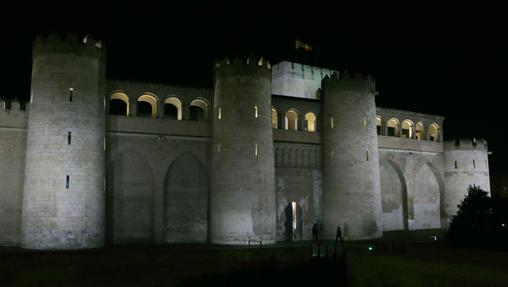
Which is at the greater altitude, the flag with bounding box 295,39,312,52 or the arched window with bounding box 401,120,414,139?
the flag with bounding box 295,39,312,52

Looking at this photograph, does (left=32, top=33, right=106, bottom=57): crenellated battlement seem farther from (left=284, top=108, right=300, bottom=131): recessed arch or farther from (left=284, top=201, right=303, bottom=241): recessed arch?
(left=284, top=201, right=303, bottom=241): recessed arch

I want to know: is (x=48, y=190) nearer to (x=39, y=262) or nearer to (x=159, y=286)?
(x=39, y=262)

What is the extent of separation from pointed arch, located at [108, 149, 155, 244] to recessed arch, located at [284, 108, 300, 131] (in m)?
8.79

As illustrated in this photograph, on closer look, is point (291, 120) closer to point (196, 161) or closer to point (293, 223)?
point (293, 223)

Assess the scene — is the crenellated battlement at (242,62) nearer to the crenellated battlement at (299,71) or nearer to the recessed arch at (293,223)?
the recessed arch at (293,223)

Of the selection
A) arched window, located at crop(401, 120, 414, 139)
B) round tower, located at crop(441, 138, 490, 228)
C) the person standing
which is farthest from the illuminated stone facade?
round tower, located at crop(441, 138, 490, 228)

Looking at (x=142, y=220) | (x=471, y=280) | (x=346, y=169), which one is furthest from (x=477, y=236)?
(x=142, y=220)

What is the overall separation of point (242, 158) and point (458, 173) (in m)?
17.2

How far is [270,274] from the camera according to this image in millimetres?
20953

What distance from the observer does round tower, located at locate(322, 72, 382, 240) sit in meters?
29.3

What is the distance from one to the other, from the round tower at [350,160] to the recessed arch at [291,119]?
1536 millimetres

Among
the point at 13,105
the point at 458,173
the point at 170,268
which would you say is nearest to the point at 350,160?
the point at 458,173

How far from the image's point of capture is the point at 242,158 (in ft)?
86.4

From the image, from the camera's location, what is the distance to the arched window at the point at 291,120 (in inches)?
1229
